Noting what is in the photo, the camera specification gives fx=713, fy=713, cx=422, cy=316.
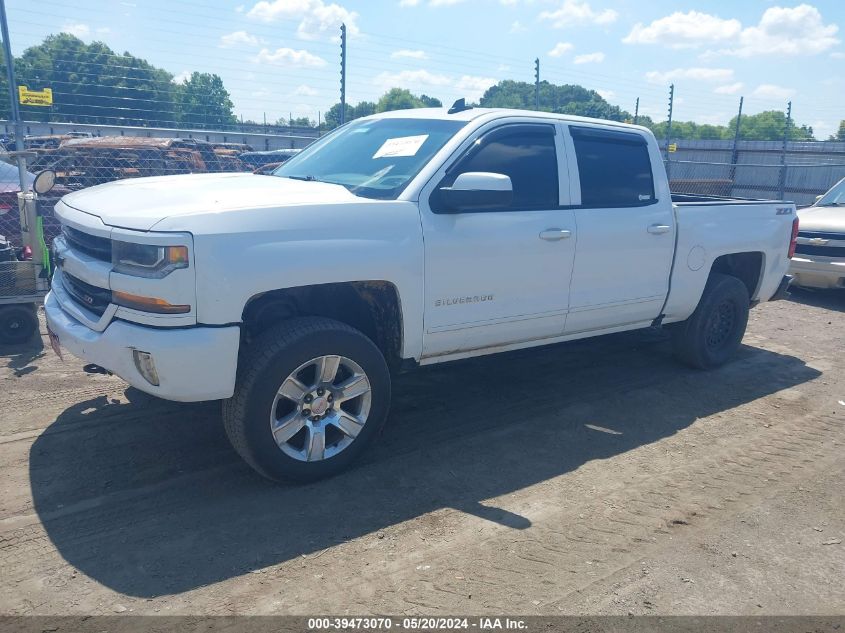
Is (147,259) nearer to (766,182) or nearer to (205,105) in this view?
(205,105)

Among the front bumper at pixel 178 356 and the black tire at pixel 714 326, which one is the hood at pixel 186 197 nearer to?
the front bumper at pixel 178 356

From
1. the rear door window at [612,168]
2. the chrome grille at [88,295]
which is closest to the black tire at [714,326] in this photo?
the rear door window at [612,168]

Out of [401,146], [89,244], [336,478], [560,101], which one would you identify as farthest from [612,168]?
[560,101]

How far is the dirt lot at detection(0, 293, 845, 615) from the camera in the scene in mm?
3023

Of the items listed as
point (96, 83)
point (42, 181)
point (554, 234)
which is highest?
point (96, 83)

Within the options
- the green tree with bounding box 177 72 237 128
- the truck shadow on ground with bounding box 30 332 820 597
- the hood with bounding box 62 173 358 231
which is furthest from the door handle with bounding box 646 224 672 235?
the green tree with bounding box 177 72 237 128

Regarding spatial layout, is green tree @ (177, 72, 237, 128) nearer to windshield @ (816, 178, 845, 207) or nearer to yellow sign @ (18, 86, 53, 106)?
yellow sign @ (18, 86, 53, 106)

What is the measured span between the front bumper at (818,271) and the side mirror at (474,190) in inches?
264

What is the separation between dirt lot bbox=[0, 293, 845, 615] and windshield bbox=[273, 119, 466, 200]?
1632 millimetres

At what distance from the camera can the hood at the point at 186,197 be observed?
351 cm

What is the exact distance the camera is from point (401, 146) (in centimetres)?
457

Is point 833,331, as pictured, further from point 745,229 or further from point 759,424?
point 759,424

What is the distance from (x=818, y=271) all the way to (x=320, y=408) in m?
7.84

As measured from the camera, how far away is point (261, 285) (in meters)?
3.48
